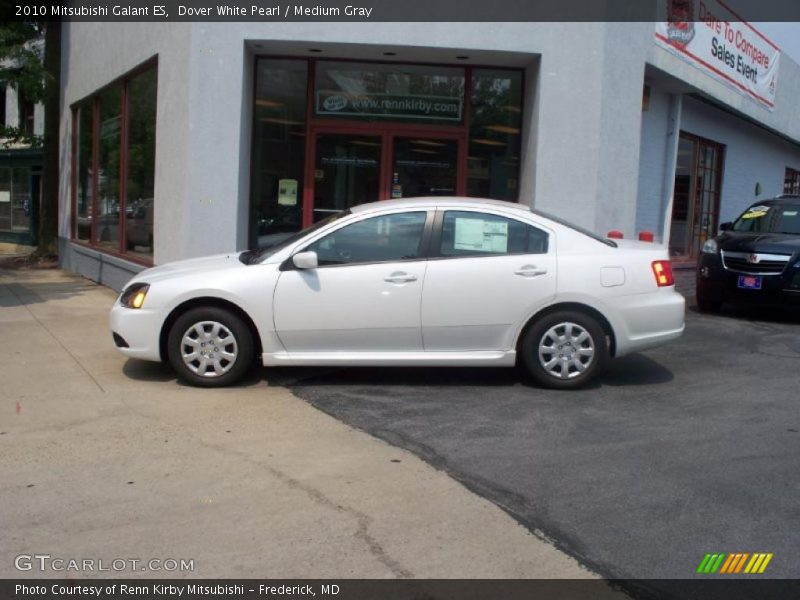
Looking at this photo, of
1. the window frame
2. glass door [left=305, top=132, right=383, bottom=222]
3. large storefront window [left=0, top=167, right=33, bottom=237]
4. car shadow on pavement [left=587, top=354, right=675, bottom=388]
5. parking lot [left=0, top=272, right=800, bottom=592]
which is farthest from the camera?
large storefront window [left=0, top=167, right=33, bottom=237]

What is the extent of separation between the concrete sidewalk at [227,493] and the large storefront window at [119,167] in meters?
5.45

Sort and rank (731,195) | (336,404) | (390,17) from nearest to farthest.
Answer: (336,404) < (390,17) < (731,195)

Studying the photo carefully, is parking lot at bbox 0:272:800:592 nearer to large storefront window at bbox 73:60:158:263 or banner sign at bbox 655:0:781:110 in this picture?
large storefront window at bbox 73:60:158:263

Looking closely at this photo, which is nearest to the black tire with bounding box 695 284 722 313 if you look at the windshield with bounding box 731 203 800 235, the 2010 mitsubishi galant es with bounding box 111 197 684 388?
the windshield with bounding box 731 203 800 235

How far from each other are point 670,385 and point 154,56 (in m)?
7.90

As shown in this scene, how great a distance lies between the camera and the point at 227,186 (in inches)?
396

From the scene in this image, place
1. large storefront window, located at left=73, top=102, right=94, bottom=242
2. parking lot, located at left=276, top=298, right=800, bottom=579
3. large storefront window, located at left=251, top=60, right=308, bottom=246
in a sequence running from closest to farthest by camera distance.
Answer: parking lot, located at left=276, top=298, right=800, bottom=579 < large storefront window, located at left=251, top=60, right=308, bottom=246 < large storefront window, located at left=73, top=102, right=94, bottom=242

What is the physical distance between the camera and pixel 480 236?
6820 millimetres

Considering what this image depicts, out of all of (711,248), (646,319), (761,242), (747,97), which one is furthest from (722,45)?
(646,319)

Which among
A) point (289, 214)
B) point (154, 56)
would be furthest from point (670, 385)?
point (154, 56)

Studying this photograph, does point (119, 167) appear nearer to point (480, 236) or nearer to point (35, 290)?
point (35, 290)

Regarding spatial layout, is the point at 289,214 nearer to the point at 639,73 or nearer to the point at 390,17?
the point at 390,17

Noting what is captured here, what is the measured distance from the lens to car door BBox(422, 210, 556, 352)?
6.64 metres

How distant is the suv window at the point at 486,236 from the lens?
22.3 ft
